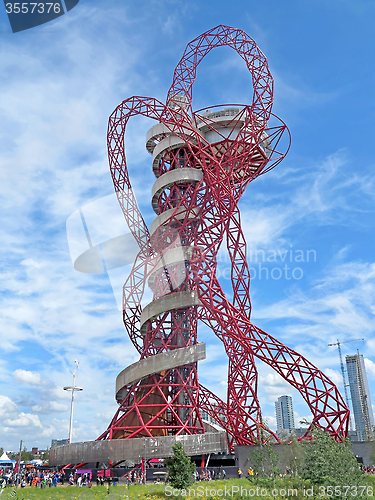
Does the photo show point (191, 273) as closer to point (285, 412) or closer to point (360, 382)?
point (360, 382)

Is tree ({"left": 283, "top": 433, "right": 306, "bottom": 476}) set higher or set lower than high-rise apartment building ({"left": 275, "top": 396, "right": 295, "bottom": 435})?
lower

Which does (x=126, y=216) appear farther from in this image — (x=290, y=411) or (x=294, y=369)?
(x=290, y=411)

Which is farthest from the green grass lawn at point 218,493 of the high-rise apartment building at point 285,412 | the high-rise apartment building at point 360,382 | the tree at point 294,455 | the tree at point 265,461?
the high-rise apartment building at point 285,412

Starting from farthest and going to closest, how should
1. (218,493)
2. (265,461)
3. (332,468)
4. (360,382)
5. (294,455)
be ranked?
(360,382)
(265,461)
(294,455)
(218,493)
(332,468)

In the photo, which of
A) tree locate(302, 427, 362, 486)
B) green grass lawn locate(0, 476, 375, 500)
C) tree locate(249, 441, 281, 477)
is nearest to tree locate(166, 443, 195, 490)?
green grass lawn locate(0, 476, 375, 500)

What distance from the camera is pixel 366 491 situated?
1825 cm

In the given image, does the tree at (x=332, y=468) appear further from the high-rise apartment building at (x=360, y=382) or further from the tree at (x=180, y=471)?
the high-rise apartment building at (x=360, y=382)

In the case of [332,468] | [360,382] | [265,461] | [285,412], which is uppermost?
[360,382]

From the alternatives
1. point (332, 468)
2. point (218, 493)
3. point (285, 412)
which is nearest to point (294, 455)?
point (218, 493)

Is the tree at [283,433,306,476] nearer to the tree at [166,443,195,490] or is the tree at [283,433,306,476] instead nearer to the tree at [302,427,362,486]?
the tree at [302,427,362,486]

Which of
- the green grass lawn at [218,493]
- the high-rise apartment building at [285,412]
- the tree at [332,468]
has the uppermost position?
the high-rise apartment building at [285,412]

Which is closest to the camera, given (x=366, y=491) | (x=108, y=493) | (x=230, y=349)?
(x=366, y=491)

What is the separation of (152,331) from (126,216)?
14366 millimetres

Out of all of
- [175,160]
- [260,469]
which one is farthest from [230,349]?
[175,160]
